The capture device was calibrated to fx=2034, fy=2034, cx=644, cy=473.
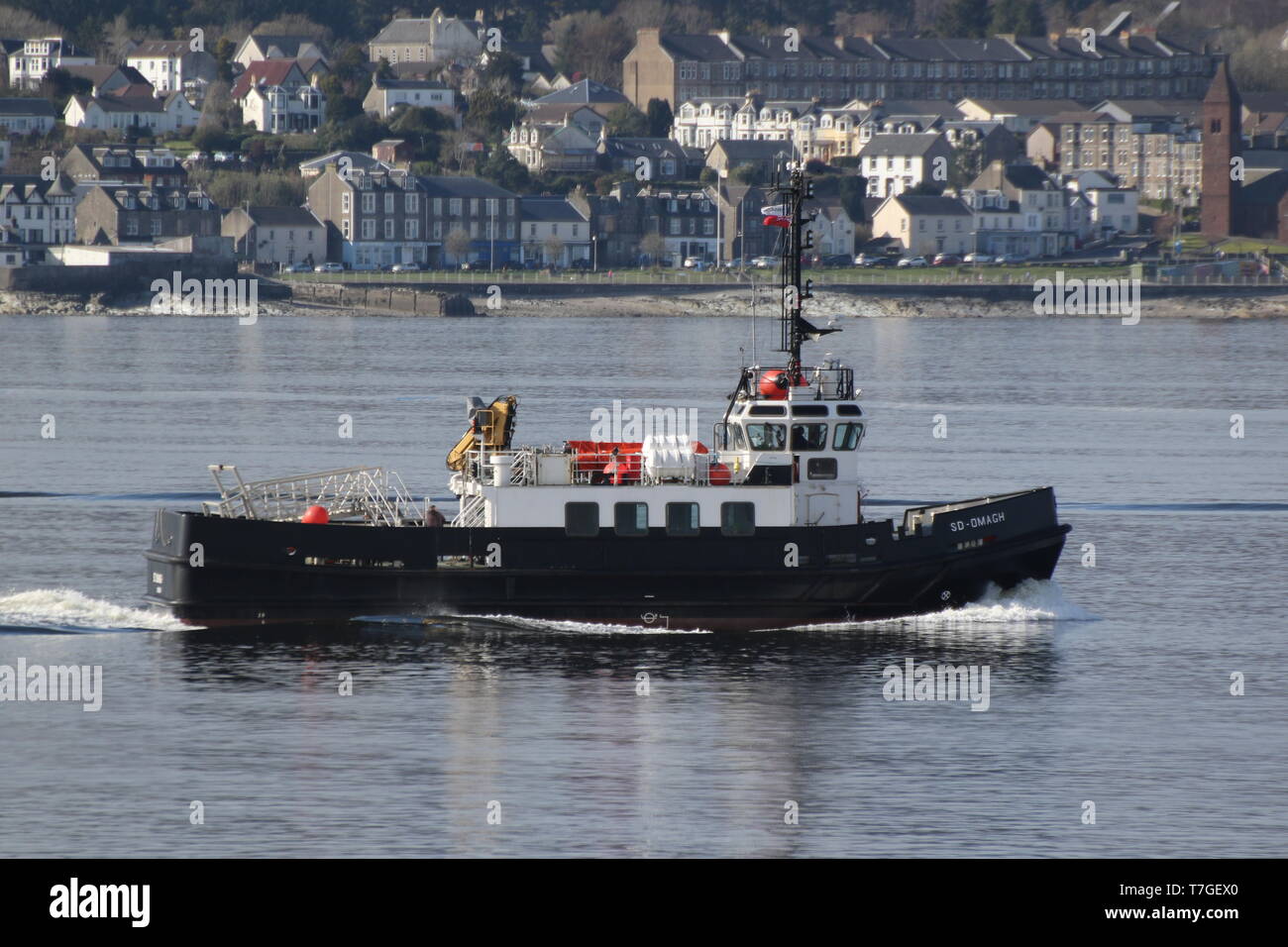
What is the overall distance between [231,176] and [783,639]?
14615cm

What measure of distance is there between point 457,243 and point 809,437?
137 meters

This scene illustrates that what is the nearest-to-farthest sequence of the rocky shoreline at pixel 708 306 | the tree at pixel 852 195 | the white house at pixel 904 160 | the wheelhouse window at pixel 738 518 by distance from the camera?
1. the wheelhouse window at pixel 738 518
2. the rocky shoreline at pixel 708 306
3. the tree at pixel 852 195
4. the white house at pixel 904 160

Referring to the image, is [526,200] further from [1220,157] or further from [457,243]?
[1220,157]

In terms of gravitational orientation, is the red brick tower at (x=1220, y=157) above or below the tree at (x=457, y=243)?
above

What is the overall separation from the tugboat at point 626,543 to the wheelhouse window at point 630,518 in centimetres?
A: 2

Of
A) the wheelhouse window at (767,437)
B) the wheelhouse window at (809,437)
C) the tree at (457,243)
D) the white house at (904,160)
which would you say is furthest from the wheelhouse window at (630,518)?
the white house at (904,160)

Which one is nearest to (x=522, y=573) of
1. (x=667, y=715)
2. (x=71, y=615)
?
(x=667, y=715)

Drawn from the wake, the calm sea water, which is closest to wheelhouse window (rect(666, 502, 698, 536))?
the calm sea water

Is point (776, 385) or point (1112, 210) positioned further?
point (1112, 210)

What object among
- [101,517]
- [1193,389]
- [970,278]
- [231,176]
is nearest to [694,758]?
[101,517]

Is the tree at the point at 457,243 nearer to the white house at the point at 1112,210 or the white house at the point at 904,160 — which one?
the white house at the point at 904,160

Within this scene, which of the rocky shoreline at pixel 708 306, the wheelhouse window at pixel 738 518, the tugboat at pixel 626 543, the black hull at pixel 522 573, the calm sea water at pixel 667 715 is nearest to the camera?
the calm sea water at pixel 667 715

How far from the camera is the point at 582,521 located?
115ft

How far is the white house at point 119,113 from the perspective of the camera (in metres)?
193
